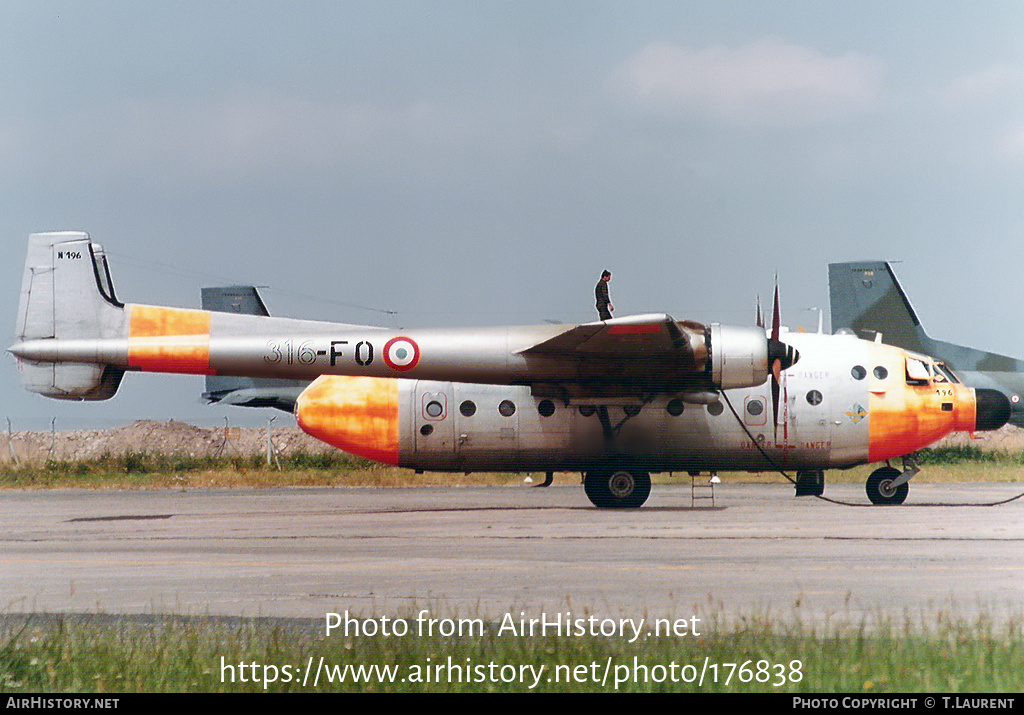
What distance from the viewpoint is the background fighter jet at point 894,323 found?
115 ft

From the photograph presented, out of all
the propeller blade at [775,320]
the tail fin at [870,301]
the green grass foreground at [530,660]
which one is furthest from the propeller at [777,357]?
the tail fin at [870,301]

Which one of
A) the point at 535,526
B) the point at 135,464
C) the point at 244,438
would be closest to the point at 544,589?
the point at 535,526

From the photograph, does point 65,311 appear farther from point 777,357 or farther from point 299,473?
point 299,473

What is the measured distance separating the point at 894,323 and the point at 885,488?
1686 centimetres

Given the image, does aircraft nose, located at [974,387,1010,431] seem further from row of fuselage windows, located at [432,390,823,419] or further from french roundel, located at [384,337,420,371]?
french roundel, located at [384,337,420,371]

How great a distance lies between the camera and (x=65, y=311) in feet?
69.2

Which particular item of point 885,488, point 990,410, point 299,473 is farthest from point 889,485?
point 299,473

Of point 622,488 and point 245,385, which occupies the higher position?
point 245,385

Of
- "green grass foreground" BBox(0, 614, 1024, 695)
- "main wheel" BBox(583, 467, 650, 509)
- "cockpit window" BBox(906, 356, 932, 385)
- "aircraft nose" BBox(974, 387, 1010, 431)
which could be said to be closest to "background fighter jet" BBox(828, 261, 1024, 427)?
"aircraft nose" BBox(974, 387, 1010, 431)

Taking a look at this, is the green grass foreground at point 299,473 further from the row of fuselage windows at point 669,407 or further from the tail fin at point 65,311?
the tail fin at point 65,311

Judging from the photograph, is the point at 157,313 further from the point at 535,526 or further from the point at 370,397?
the point at 535,526

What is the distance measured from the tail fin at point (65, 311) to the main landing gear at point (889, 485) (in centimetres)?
1580

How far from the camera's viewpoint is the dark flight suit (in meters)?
20.6
